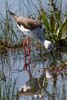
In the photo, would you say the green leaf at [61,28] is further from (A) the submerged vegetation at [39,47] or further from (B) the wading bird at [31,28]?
(B) the wading bird at [31,28]

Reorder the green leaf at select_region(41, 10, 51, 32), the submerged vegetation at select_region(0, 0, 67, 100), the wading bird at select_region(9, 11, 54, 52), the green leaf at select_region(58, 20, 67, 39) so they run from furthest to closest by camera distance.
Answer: the wading bird at select_region(9, 11, 54, 52) → the green leaf at select_region(58, 20, 67, 39) → the green leaf at select_region(41, 10, 51, 32) → the submerged vegetation at select_region(0, 0, 67, 100)

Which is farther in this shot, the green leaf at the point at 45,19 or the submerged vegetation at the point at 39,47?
→ the green leaf at the point at 45,19

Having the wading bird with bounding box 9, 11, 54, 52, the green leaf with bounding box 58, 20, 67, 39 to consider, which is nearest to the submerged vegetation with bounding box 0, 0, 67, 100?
the green leaf with bounding box 58, 20, 67, 39

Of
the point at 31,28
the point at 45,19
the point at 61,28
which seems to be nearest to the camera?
the point at 45,19

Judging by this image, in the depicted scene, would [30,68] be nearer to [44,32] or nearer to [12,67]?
[12,67]

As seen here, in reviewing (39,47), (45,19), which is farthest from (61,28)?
(39,47)

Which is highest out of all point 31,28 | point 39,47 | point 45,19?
point 45,19

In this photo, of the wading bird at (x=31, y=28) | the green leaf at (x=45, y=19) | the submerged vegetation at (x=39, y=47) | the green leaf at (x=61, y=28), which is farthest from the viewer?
the wading bird at (x=31, y=28)

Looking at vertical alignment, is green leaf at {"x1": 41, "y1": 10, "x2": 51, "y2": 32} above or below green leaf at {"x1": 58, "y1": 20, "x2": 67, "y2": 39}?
above

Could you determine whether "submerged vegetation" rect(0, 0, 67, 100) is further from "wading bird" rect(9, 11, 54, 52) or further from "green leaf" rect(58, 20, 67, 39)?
"wading bird" rect(9, 11, 54, 52)

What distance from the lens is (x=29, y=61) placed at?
966cm

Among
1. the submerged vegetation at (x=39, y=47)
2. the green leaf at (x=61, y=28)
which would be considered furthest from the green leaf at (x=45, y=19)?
the green leaf at (x=61, y=28)

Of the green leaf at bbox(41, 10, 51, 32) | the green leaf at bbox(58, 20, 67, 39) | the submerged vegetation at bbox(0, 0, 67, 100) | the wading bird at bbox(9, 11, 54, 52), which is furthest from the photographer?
the wading bird at bbox(9, 11, 54, 52)

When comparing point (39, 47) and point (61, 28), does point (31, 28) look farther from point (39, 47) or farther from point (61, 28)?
point (61, 28)
